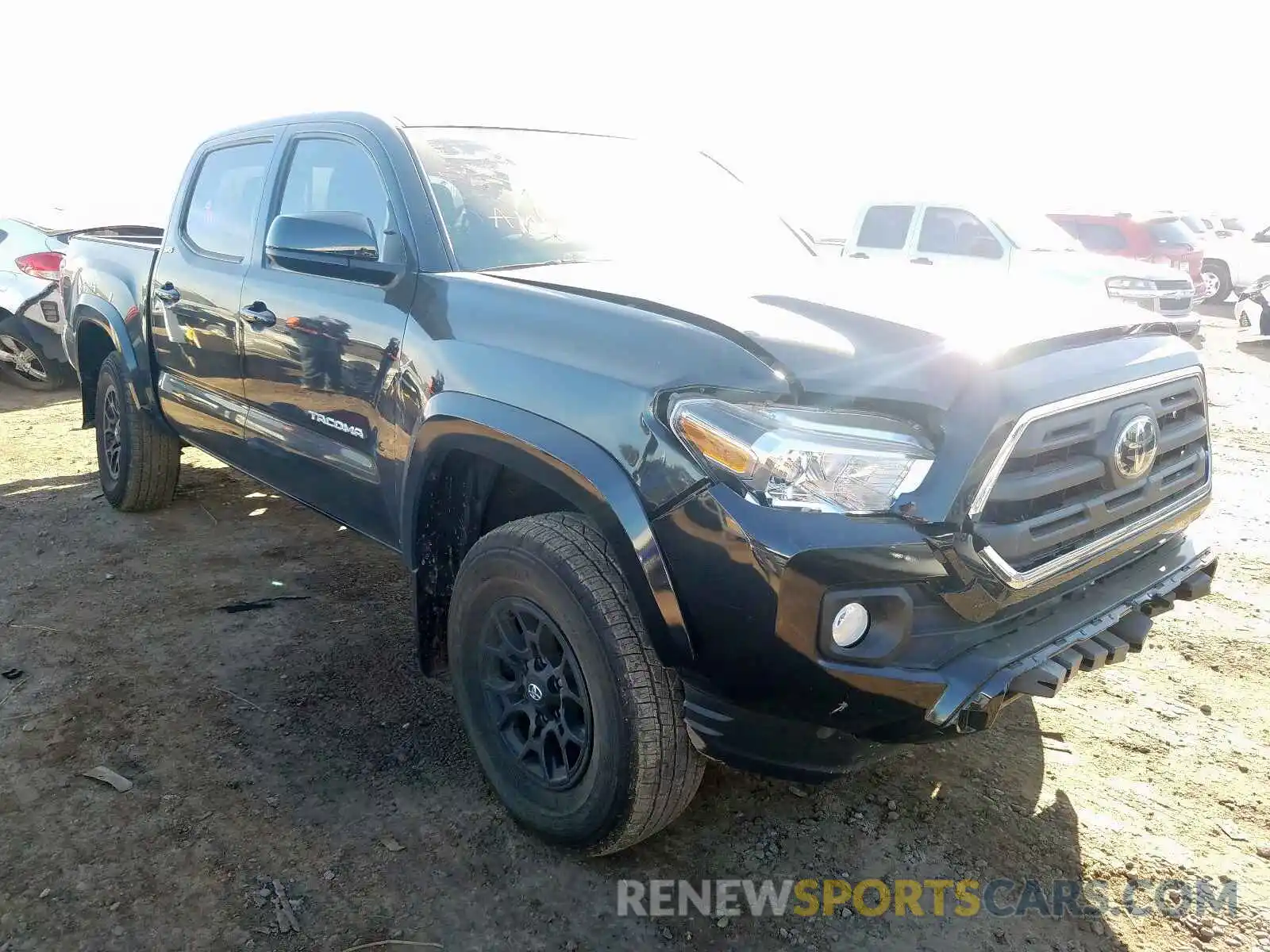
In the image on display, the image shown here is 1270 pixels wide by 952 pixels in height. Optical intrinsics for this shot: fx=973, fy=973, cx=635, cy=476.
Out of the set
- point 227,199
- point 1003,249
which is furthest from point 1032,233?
point 227,199

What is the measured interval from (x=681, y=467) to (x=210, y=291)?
2700 millimetres

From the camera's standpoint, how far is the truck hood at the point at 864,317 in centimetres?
206

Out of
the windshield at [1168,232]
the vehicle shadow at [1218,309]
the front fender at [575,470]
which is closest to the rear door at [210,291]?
the front fender at [575,470]

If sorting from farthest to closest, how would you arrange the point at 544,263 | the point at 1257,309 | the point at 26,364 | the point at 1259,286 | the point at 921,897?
the point at 1259,286 < the point at 1257,309 < the point at 26,364 < the point at 544,263 < the point at 921,897

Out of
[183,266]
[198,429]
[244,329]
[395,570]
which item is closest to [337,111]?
[244,329]

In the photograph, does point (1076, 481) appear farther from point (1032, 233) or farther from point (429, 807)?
point (1032, 233)

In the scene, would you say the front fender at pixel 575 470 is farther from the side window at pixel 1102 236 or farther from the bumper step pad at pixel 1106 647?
the side window at pixel 1102 236

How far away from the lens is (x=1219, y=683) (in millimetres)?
3447

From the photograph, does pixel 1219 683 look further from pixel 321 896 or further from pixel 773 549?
pixel 321 896

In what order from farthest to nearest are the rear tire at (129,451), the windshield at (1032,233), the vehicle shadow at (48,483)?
the windshield at (1032,233) → the vehicle shadow at (48,483) → the rear tire at (129,451)

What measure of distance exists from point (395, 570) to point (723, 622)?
2.81m

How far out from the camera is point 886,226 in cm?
1108

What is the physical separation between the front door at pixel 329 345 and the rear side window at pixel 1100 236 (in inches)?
519

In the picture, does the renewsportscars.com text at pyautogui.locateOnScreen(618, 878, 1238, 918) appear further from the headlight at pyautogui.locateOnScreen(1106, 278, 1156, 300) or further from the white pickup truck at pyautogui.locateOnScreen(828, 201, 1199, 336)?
the headlight at pyautogui.locateOnScreen(1106, 278, 1156, 300)
